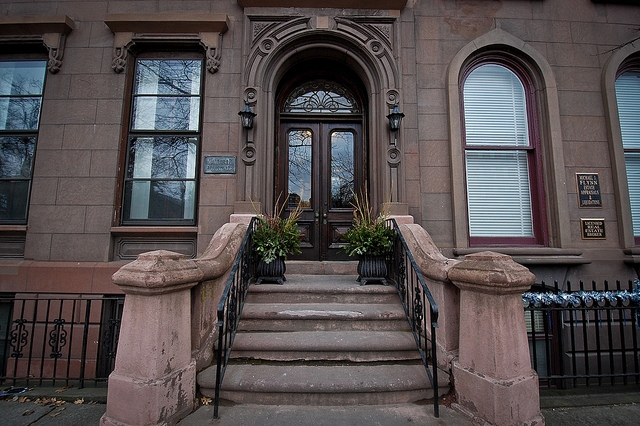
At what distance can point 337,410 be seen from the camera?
120 inches

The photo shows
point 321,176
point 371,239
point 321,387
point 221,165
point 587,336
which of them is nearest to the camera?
point 321,387

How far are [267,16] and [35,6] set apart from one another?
4559 mm

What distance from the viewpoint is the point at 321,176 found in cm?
670

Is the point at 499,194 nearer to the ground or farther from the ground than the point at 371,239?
farther from the ground

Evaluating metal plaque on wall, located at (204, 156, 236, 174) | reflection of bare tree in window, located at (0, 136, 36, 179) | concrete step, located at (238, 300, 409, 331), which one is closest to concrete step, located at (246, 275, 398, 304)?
concrete step, located at (238, 300, 409, 331)

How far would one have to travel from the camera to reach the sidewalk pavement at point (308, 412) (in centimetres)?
288

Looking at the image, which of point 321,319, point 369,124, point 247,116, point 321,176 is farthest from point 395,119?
point 321,319

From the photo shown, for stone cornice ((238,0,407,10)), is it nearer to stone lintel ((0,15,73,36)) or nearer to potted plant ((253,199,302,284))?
stone lintel ((0,15,73,36))

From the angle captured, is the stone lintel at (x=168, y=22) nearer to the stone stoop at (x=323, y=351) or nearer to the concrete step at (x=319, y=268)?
the concrete step at (x=319, y=268)

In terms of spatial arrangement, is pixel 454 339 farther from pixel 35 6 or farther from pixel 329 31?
pixel 35 6

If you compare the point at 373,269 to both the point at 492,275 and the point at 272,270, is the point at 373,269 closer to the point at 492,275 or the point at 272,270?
the point at 272,270

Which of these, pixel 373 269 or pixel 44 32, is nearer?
pixel 373 269

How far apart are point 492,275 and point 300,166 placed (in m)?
4.57

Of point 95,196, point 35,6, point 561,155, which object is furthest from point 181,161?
point 561,155
